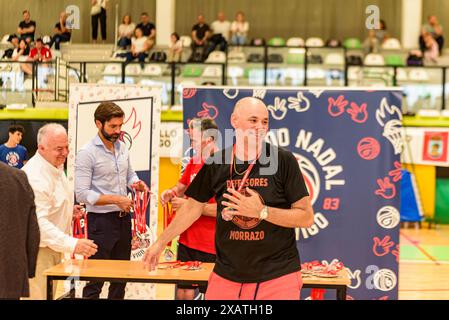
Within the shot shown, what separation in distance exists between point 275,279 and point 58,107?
12.7 feet

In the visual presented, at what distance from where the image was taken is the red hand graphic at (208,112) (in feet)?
20.5

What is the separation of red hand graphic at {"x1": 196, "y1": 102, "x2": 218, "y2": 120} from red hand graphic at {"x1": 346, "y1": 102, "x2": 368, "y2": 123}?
1.01 meters

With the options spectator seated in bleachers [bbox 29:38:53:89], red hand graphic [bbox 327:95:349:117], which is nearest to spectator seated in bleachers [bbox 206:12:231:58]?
spectator seated in bleachers [bbox 29:38:53:89]

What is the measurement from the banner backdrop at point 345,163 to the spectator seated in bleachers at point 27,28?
49.2 inches

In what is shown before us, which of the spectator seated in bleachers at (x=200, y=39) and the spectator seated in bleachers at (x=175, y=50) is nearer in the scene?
the spectator seated in bleachers at (x=175, y=50)

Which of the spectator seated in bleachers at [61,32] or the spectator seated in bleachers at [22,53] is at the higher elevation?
the spectator seated in bleachers at [61,32]

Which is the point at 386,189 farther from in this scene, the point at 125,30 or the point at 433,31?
the point at 433,31

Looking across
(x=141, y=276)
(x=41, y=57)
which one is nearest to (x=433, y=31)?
(x=41, y=57)

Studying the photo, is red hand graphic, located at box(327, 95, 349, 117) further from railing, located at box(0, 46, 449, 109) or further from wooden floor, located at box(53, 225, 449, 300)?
railing, located at box(0, 46, 449, 109)

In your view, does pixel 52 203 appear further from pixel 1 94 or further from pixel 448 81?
pixel 448 81

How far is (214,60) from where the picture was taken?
45.8 feet

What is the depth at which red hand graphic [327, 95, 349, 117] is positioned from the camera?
6191 mm

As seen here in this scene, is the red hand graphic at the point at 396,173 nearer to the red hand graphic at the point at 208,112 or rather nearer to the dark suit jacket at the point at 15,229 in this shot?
the red hand graphic at the point at 208,112

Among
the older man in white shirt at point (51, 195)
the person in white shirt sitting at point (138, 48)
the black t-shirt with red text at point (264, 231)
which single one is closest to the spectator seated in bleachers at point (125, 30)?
the person in white shirt sitting at point (138, 48)
